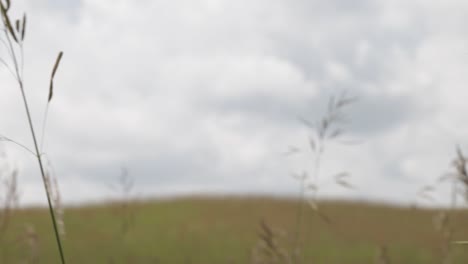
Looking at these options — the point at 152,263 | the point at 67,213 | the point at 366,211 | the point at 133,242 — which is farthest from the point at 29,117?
the point at 366,211

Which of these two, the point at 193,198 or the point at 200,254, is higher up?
the point at 193,198

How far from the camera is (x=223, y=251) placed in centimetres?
1284

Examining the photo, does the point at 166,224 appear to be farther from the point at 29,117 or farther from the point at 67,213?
the point at 29,117

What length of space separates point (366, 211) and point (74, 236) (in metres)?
8.15

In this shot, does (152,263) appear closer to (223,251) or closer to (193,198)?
(223,251)

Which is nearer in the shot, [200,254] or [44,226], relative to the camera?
[200,254]

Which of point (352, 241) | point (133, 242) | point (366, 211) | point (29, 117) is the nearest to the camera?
point (29, 117)

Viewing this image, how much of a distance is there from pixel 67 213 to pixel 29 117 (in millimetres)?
15720

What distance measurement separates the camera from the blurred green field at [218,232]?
12414mm

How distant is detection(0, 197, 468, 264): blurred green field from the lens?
12.4 meters

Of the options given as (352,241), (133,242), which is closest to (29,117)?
(133,242)

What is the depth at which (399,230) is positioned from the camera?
1684cm

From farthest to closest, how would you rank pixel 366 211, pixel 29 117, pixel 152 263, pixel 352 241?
pixel 366 211 < pixel 352 241 < pixel 152 263 < pixel 29 117

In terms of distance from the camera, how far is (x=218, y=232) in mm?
14930
